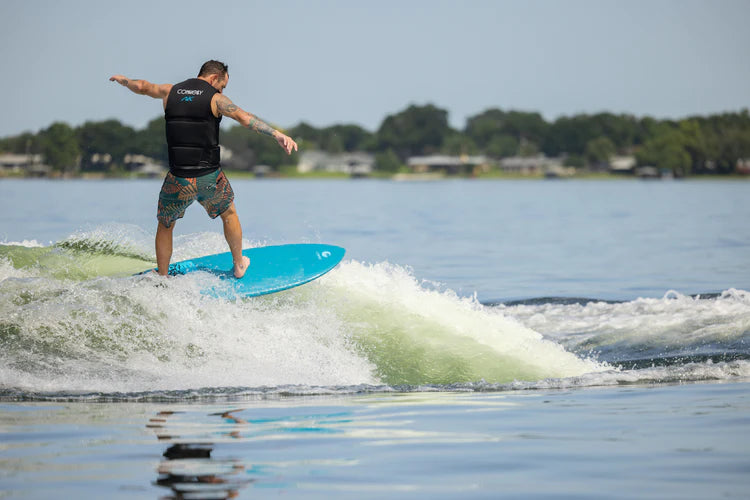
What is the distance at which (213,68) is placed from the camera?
9055 mm

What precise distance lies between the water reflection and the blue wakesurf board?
3.16m

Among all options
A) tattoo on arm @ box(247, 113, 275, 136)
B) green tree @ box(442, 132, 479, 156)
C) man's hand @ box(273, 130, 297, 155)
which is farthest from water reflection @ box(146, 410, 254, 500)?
green tree @ box(442, 132, 479, 156)

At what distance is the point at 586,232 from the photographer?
32.8 metres

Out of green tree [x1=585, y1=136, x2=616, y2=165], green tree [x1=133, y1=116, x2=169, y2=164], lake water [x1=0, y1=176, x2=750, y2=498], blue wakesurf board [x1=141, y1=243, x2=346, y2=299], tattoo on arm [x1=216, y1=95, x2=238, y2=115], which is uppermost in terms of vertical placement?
green tree [x1=585, y1=136, x2=616, y2=165]

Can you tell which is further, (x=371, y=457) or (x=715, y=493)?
(x=371, y=457)

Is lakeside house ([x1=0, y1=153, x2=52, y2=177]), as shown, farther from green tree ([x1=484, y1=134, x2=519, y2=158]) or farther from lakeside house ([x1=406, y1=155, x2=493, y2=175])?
green tree ([x1=484, y1=134, x2=519, y2=158])

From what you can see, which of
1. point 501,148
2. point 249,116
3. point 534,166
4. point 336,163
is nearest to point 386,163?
point 336,163

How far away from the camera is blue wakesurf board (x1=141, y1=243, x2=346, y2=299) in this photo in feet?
31.4

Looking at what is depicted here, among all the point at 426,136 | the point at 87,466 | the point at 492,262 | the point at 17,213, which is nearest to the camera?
the point at 87,466

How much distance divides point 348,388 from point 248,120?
2.55 metres

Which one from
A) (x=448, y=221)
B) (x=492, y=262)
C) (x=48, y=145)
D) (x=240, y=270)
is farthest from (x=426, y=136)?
(x=240, y=270)

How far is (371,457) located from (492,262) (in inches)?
629

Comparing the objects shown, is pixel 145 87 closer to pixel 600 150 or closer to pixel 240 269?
pixel 240 269

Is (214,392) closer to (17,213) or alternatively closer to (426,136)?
(17,213)
